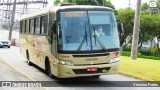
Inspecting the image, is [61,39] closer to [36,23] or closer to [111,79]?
[111,79]

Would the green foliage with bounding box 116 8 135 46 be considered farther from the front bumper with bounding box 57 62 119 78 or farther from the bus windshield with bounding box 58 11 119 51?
the front bumper with bounding box 57 62 119 78

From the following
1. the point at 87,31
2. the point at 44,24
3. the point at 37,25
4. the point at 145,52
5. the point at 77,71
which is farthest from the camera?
the point at 145,52

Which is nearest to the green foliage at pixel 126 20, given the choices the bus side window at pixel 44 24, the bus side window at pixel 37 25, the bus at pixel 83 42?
the bus side window at pixel 37 25

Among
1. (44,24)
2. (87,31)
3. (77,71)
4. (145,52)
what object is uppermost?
(44,24)

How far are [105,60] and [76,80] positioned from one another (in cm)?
210

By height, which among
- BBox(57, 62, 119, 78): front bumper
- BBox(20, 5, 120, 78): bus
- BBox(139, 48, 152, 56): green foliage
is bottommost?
BBox(139, 48, 152, 56): green foliage

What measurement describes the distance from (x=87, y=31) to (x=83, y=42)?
45cm

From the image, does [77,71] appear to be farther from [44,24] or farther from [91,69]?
[44,24]

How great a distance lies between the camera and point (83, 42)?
493 inches

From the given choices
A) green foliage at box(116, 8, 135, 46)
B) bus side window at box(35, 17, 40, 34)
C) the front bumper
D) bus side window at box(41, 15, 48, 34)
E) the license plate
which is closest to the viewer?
the front bumper

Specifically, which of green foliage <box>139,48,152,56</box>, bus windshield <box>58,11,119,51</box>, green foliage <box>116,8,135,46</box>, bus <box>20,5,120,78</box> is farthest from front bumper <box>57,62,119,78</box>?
green foliage <box>139,48,152,56</box>

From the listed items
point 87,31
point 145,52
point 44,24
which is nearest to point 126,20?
point 145,52

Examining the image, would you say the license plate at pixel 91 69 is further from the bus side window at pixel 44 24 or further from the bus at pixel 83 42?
the bus side window at pixel 44 24

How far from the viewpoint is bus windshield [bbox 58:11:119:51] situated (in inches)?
492
